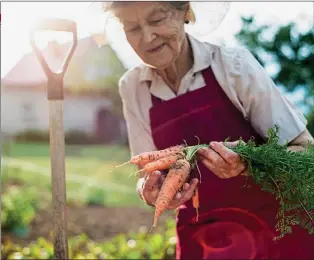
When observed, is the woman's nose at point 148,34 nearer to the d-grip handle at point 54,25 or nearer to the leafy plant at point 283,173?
the d-grip handle at point 54,25

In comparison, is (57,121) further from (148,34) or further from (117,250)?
(117,250)

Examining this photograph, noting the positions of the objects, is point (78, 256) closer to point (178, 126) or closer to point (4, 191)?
point (178, 126)

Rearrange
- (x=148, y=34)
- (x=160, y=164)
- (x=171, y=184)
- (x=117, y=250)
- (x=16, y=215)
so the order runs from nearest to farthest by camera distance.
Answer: (x=171, y=184) → (x=160, y=164) → (x=148, y=34) → (x=117, y=250) → (x=16, y=215)

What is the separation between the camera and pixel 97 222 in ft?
21.5

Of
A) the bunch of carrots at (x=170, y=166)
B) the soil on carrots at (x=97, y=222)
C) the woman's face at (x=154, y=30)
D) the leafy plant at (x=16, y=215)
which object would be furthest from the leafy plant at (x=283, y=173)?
the leafy plant at (x=16, y=215)

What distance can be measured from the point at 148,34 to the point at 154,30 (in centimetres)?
3

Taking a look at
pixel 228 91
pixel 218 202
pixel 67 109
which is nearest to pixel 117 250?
pixel 218 202

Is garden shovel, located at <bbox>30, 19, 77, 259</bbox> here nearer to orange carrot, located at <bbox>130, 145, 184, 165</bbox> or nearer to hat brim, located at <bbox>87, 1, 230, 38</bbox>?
hat brim, located at <bbox>87, 1, 230, 38</bbox>

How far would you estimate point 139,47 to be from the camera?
2.56 meters

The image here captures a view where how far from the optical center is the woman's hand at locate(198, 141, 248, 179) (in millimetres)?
2172

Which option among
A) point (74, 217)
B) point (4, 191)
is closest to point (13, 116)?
point (4, 191)

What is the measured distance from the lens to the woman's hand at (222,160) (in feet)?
7.13

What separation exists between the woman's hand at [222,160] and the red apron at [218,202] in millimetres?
388

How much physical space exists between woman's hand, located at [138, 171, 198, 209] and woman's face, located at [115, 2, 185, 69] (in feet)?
1.73
